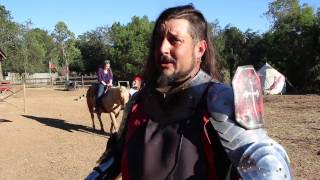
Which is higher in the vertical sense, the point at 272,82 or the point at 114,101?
the point at 114,101

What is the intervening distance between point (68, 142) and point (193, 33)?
983 cm

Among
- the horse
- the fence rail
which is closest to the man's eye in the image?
the horse

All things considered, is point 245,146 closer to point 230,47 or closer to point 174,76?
point 174,76

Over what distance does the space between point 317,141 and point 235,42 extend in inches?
1180

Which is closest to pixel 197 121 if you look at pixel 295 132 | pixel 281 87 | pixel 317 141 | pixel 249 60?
pixel 317 141

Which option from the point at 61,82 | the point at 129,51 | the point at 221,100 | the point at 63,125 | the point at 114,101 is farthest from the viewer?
the point at 61,82

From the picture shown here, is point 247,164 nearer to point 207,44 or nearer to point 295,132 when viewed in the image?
point 207,44

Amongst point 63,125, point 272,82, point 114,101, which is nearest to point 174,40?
point 114,101

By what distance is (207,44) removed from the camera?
6.32 ft

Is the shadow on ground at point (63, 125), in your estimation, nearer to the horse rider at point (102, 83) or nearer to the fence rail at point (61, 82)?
the horse rider at point (102, 83)

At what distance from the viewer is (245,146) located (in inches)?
59.4

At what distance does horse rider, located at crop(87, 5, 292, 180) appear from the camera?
1518 millimetres

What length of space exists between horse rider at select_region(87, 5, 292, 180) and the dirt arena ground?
18.0 feet

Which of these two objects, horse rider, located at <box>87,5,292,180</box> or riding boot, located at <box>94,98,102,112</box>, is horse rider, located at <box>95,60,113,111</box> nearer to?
riding boot, located at <box>94,98,102,112</box>
